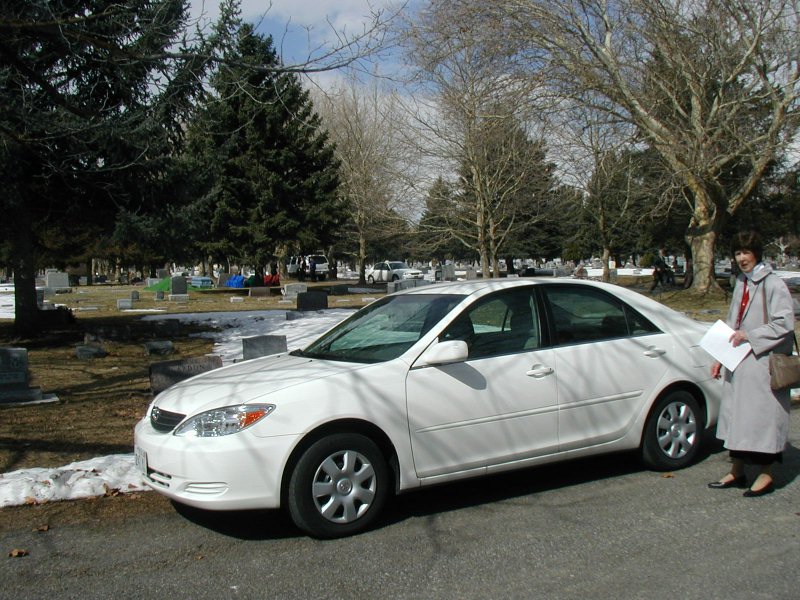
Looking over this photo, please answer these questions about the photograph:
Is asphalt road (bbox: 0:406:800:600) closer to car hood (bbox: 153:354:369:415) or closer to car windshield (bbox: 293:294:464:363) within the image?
car hood (bbox: 153:354:369:415)

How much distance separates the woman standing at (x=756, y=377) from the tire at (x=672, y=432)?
0.48 meters

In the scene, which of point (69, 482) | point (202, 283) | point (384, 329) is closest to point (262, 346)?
point (69, 482)

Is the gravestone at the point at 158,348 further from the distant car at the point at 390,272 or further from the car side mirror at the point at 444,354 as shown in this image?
the distant car at the point at 390,272

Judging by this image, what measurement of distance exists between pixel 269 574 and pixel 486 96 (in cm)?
1872

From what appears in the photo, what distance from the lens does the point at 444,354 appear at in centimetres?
527

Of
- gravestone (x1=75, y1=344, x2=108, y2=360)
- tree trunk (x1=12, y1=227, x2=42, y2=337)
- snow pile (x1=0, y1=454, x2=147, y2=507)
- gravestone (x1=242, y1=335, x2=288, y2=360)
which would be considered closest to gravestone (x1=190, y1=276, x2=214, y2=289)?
tree trunk (x1=12, y1=227, x2=42, y2=337)

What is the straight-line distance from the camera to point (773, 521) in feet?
17.0

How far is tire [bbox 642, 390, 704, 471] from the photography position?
622 cm

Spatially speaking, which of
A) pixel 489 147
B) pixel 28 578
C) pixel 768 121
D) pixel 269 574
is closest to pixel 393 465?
pixel 269 574

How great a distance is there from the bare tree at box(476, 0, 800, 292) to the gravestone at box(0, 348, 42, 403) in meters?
13.4

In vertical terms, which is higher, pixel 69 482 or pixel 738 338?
pixel 738 338

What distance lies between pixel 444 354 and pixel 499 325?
915mm

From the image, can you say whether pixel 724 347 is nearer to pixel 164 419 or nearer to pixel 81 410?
pixel 164 419

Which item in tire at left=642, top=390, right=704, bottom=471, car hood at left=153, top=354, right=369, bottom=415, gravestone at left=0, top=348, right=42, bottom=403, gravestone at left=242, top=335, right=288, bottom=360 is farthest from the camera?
gravestone at left=242, top=335, right=288, bottom=360
